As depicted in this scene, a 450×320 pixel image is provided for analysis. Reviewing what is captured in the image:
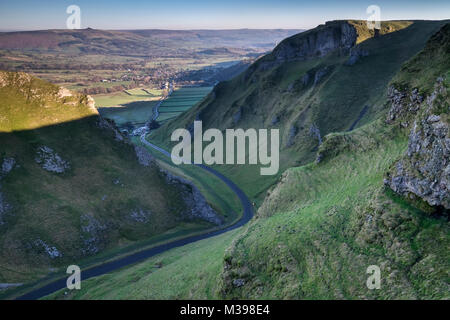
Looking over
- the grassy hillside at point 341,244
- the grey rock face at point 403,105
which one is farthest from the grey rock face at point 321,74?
the grassy hillside at point 341,244

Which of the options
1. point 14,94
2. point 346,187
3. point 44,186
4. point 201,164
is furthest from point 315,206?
point 201,164

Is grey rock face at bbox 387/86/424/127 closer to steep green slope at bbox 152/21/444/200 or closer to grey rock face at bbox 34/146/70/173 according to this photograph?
steep green slope at bbox 152/21/444/200

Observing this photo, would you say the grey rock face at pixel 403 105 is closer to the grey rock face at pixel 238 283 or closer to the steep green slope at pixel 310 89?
the steep green slope at pixel 310 89

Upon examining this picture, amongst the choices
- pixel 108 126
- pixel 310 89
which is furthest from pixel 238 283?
pixel 310 89

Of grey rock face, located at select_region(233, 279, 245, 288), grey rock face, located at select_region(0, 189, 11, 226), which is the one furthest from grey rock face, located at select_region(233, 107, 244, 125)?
grey rock face, located at select_region(233, 279, 245, 288)

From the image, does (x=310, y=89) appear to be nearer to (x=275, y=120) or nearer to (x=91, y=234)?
(x=275, y=120)

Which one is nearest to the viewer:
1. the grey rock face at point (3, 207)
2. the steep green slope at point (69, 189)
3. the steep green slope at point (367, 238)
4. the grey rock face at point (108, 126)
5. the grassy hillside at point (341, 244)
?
the steep green slope at point (367, 238)
